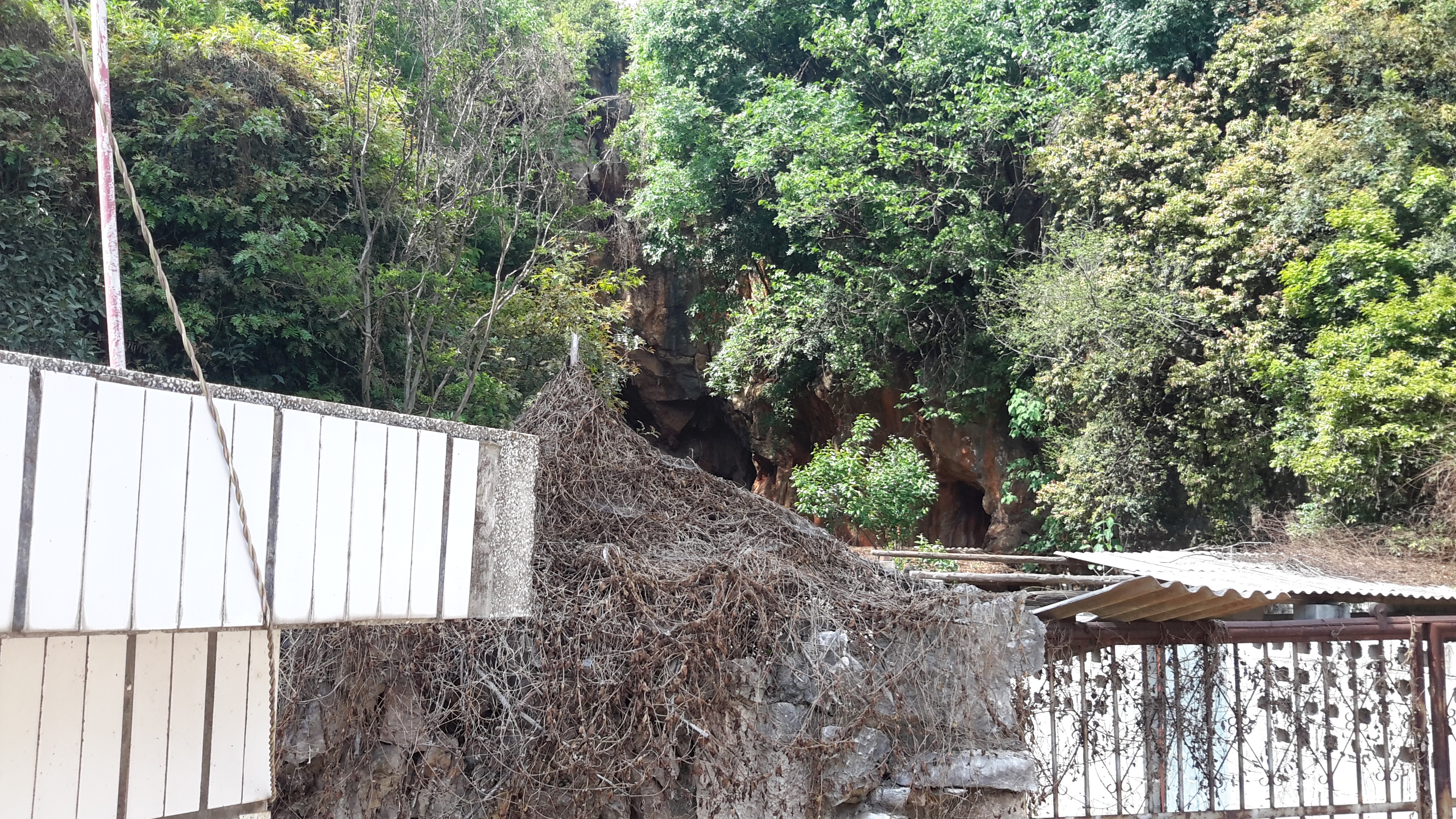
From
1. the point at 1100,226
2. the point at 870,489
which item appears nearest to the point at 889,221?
the point at 1100,226

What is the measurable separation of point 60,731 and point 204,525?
77 centimetres

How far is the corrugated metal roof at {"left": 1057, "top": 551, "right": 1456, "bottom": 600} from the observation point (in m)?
5.02

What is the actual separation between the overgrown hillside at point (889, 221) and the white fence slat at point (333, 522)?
27.0ft

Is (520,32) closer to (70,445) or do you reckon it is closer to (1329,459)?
(1329,459)

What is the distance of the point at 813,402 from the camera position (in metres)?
16.7

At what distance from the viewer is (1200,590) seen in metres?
4.48

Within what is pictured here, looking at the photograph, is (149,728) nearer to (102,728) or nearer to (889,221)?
(102,728)

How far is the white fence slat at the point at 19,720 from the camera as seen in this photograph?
2201 mm

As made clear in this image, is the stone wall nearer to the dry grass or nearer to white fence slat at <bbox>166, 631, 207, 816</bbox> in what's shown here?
the dry grass

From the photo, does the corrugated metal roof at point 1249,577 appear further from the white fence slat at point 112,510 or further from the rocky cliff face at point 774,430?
the rocky cliff face at point 774,430

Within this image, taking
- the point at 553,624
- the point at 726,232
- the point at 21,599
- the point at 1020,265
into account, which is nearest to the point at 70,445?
the point at 21,599

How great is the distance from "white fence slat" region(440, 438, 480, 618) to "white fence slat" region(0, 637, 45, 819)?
0.93m

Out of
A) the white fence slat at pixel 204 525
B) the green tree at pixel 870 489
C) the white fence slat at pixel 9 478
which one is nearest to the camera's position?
the white fence slat at pixel 9 478

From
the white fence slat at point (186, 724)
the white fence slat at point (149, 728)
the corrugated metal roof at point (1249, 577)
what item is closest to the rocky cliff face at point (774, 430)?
the corrugated metal roof at point (1249, 577)
